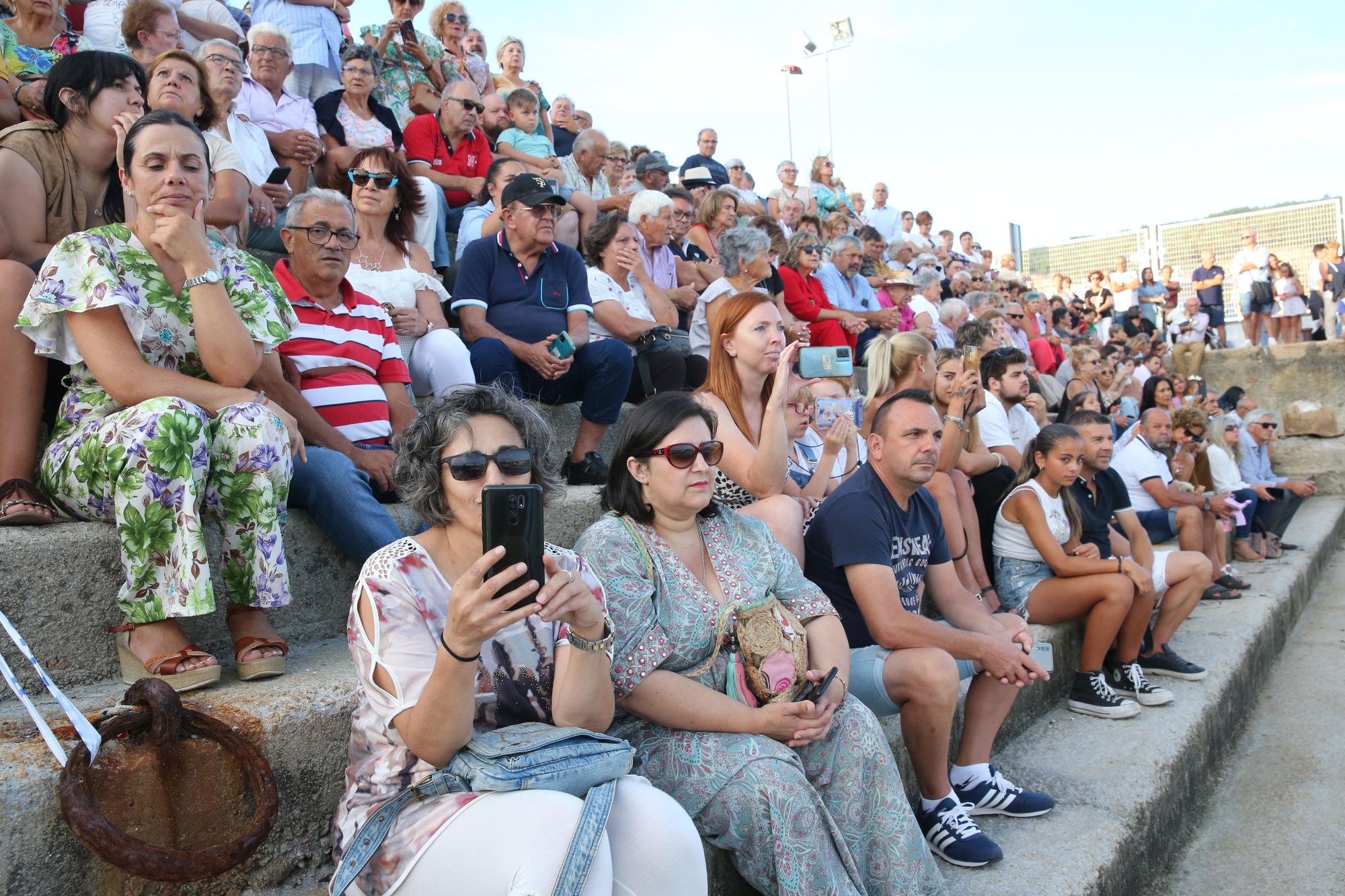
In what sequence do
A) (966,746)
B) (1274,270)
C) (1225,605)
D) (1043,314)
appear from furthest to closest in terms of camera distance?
(1274,270)
(1043,314)
(1225,605)
(966,746)

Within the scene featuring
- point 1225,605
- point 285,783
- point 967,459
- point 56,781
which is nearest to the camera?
point 56,781

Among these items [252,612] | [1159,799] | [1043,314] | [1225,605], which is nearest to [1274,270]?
[1043,314]

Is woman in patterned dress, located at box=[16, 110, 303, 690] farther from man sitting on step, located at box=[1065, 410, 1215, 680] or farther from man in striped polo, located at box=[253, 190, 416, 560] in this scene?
man sitting on step, located at box=[1065, 410, 1215, 680]

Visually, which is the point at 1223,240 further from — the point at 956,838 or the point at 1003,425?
the point at 956,838

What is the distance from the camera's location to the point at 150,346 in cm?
235

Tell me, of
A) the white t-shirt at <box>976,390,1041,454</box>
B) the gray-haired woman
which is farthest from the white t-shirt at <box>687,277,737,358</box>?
the white t-shirt at <box>976,390,1041,454</box>

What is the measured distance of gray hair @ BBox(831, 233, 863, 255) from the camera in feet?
25.7

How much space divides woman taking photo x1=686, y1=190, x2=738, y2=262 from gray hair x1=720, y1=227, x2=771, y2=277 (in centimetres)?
117

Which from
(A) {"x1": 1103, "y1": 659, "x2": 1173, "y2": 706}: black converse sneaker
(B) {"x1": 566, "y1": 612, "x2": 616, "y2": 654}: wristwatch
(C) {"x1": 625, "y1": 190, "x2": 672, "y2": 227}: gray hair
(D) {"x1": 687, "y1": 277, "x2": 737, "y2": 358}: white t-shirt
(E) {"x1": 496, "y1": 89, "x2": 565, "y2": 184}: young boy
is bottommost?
(A) {"x1": 1103, "y1": 659, "x2": 1173, "y2": 706}: black converse sneaker

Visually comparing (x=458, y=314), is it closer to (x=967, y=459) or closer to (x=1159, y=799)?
(x=967, y=459)

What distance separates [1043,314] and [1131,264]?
10.7 m

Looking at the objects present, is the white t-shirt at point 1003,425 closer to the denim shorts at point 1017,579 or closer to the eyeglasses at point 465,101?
the denim shorts at point 1017,579

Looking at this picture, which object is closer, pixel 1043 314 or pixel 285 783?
pixel 285 783

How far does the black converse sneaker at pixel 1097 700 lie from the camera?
398 cm
